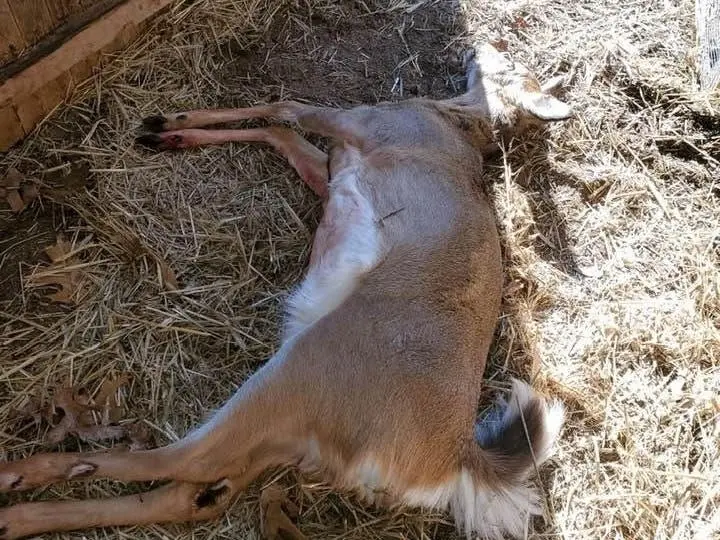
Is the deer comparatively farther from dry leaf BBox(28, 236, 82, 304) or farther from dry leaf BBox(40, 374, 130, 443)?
dry leaf BBox(28, 236, 82, 304)

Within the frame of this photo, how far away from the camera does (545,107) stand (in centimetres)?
376

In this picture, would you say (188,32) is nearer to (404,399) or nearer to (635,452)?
(404,399)

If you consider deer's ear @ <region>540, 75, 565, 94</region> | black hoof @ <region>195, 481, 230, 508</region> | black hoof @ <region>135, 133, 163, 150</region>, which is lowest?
black hoof @ <region>195, 481, 230, 508</region>

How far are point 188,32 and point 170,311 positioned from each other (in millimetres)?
A: 1554

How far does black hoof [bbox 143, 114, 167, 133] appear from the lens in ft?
11.2

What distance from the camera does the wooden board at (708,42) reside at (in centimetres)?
413

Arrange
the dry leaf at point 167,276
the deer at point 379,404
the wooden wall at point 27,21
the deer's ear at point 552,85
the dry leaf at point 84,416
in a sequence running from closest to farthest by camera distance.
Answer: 1. the deer at point 379,404
2. the dry leaf at point 84,416
3. the wooden wall at point 27,21
4. the dry leaf at point 167,276
5. the deer's ear at point 552,85

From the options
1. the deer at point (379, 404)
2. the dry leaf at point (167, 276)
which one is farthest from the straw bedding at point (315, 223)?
the deer at point (379, 404)

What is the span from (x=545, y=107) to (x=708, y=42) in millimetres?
1255

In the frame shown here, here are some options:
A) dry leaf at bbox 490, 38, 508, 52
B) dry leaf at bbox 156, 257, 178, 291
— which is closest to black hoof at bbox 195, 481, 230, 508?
dry leaf at bbox 156, 257, 178, 291

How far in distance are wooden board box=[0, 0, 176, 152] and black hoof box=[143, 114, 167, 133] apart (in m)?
0.34

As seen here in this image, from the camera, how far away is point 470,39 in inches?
169

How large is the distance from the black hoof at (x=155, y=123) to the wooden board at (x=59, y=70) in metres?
0.34

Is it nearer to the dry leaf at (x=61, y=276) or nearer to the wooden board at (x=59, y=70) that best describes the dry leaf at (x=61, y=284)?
the dry leaf at (x=61, y=276)
